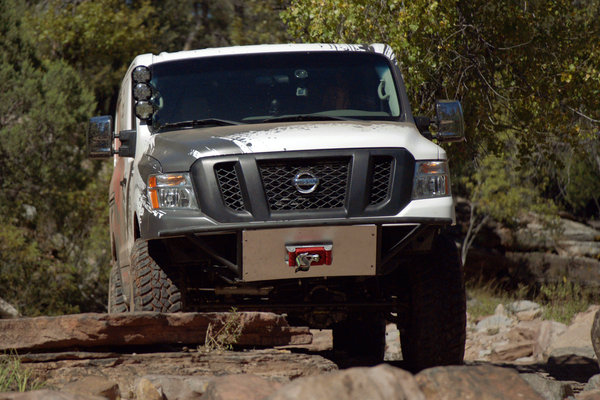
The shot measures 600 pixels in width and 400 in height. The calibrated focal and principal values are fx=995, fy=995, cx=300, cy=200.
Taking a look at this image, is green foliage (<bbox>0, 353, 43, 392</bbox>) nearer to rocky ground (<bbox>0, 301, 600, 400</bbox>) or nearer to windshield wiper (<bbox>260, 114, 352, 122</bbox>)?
rocky ground (<bbox>0, 301, 600, 400</bbox>)

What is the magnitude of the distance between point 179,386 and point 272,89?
2.77 m

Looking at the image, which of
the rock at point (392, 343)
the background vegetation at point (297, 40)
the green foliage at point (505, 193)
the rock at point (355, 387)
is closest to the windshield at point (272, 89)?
the rock at point (355, 387)

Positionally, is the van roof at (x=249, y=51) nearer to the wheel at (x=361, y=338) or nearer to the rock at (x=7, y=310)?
the wheel at (x=361, y=338)

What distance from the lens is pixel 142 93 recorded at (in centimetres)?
695

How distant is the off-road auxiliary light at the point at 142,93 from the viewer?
6.91 m

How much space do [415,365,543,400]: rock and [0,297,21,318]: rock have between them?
15.5 meters

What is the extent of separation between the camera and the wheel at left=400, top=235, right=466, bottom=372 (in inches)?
260

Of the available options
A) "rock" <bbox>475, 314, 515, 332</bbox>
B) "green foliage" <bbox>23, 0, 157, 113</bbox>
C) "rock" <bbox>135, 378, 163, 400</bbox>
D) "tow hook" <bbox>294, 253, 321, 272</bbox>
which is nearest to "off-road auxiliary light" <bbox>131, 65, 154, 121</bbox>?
"tow hook" <bbox>294, 253, 321, 272</bbox>

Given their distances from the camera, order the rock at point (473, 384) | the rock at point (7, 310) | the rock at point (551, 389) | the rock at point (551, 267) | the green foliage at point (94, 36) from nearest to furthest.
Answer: the rock at point (473, 384) → the rock at point (551, 389) → the rock at point (7, 310) → the rock at point (551, 267) → the green foliage at point (94, 36)

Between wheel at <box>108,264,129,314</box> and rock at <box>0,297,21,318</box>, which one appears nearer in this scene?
wheel at <box>108,264,129,314</box>

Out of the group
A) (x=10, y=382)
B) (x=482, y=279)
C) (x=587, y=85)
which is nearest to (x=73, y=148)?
(x=482, y=279)

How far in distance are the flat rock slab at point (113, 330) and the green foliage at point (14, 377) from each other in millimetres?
228

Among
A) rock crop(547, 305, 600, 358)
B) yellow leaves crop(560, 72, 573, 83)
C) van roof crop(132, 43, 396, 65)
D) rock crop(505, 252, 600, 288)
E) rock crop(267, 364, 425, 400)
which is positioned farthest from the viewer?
rock crop(505, 252, 600, 288)

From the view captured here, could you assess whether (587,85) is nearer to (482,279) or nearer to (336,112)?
(336,112)
